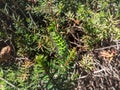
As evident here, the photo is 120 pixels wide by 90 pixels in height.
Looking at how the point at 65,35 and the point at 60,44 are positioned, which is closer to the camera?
the point at 60,44

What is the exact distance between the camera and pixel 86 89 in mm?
1510

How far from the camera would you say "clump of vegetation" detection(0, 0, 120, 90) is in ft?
4.68

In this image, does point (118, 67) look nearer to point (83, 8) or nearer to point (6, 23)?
point (83, 8)

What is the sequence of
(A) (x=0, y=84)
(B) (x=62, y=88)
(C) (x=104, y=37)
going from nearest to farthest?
1. (B) (x=62, y=88)
2. (A) (x=0, y=84)
3. (C) (x=104, y=37)

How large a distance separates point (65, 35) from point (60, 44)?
0.20 metres

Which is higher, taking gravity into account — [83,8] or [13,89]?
[83,8]

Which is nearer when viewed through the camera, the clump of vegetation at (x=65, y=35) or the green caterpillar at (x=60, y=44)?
the green caterpillar at (x=60, y=44)

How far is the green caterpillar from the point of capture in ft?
4.30

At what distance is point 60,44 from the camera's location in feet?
4.35

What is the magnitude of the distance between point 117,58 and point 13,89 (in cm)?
58

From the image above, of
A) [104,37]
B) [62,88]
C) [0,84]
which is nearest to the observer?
[62,88]

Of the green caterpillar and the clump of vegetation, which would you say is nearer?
the green caterpillar

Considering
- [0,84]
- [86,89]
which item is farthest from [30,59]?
[86,89]

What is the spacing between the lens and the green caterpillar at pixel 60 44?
4.30ft
